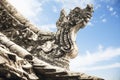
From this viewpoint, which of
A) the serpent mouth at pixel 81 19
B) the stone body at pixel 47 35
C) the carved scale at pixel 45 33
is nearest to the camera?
the stone body at pixel 47 35

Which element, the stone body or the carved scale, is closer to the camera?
the stone body

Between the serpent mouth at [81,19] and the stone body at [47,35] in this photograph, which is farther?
the serpent mouth at [81,19]

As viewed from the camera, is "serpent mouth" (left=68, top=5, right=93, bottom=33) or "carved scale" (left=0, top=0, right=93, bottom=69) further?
"serpent mouth" (left=68, top=5, right=93, bottom=33)

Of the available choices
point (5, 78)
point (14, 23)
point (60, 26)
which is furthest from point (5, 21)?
point (5, 78)

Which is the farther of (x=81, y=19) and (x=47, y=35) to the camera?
(x=47, y=35)

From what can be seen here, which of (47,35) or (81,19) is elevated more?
(81,19)

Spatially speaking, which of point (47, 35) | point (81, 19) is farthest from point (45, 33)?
point (81, 19)

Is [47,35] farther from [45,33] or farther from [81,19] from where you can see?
[81,19]

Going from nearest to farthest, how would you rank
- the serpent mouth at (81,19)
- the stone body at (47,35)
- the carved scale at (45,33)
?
the stone body at (47,35)
the carved scale at (45,33)
the serpent mouth at (81,19)

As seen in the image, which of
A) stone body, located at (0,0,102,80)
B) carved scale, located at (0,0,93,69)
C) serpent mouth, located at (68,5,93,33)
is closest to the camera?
stone body, located at (0,0,102,80)

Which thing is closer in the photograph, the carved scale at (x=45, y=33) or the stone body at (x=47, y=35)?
the stone body at (x=47, y=35)

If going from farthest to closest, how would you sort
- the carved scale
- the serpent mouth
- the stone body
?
1. the serpent mouth
2. the carved scale
3. the stone body

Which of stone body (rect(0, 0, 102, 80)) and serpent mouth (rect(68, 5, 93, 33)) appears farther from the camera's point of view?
serpent mouth (rect(68, 5, 93, 33))

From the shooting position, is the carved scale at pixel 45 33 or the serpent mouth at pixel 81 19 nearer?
the carved scale at pixel 45 33
